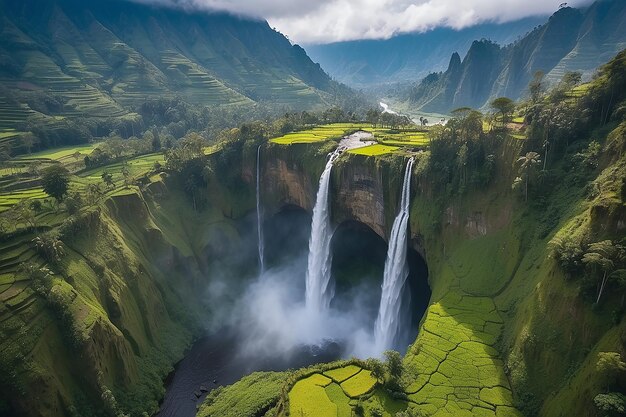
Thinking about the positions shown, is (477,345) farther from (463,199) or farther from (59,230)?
(59,230)

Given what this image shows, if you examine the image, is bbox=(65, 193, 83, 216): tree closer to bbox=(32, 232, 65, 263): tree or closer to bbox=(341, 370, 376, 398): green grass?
bbox=(32, 232, 65, 263): tree

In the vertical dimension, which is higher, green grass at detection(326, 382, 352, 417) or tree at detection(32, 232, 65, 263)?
tree at detection(32, 232, 65, 263)

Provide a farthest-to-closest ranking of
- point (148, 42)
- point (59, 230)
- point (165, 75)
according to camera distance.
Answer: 1. point (148, 42)
2. point (165, 75)
3. point (59, 230)

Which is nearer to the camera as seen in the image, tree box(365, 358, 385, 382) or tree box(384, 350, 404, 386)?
tree box(384, 350, 404, 386)

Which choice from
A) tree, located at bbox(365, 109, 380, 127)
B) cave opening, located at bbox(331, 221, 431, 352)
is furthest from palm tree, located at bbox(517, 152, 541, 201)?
tree, located at bbox(365, 109, 380, 127)

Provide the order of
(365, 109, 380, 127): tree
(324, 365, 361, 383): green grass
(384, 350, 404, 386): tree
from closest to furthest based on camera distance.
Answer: (384, 350, 404, 386): tree
(324, 365, 361, 383): green grass
(365, 109, 380, 127): tree

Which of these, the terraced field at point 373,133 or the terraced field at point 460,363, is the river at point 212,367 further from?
the terraced field at point 373,133

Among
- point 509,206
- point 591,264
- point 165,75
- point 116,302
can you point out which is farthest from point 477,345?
point 165,75

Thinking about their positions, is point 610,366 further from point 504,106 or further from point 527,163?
point 504,106
